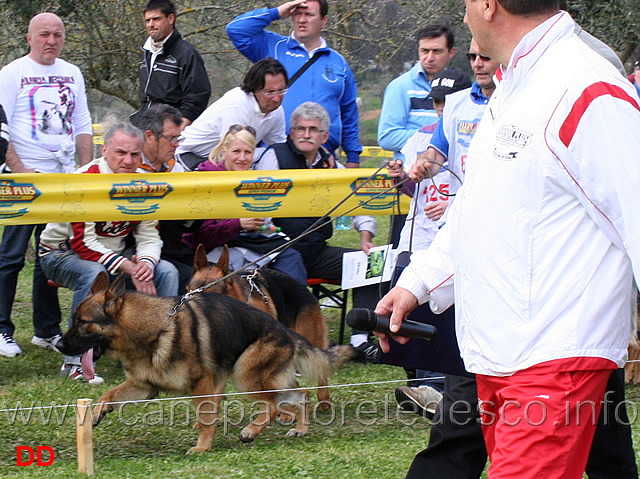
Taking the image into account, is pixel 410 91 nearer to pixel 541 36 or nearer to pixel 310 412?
pixel 310 412

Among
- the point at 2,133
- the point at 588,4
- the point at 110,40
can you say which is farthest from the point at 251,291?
the point at 588,4

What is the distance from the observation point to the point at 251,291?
5.55 metres

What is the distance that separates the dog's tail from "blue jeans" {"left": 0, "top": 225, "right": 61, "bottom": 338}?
8.14 ft

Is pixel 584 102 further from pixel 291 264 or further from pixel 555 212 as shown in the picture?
pixel 291 264

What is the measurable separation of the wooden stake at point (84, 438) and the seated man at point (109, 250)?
175 centimetres

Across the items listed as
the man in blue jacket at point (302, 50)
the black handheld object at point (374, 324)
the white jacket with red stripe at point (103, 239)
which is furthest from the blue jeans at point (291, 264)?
the black handheld object at point (374, 324)

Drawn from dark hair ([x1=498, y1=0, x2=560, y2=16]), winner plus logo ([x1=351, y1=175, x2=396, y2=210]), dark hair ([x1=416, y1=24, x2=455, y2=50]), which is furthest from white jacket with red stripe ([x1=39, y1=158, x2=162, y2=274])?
dark hair ([x1=498, y1=0, x2=560, y2=16])

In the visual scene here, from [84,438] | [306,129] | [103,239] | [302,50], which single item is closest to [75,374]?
[103,239]

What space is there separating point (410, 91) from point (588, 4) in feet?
18.3

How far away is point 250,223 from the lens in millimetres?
6090

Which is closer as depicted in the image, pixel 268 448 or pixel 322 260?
pixel 268 448

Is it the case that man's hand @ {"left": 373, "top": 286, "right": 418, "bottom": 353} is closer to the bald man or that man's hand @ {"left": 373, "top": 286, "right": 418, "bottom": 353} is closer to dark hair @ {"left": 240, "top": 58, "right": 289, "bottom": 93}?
dark hair @ {"left": 240, "top": 58, "right": 289, "bottom": 93}

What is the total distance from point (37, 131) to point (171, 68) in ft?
4.32

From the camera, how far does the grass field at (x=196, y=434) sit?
411 cm
